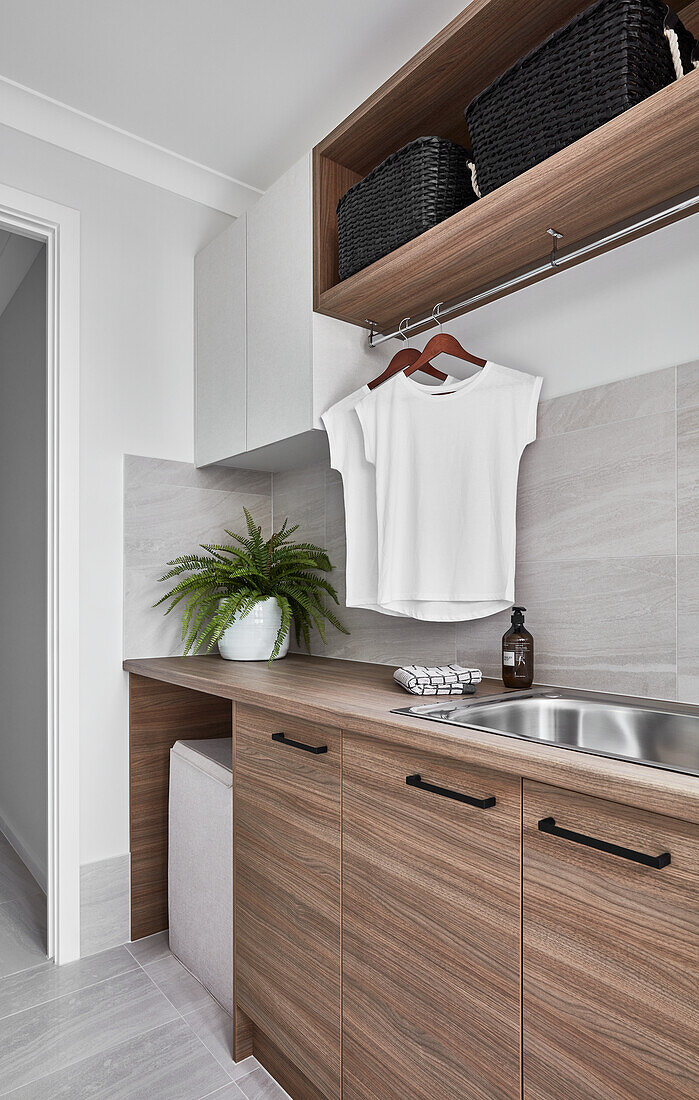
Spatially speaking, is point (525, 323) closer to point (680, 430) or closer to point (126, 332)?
point (680, 430)

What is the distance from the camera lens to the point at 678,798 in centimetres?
71

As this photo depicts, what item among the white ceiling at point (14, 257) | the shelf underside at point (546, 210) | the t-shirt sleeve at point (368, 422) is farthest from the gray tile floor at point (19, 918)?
the white ceiling at point (14, 257)

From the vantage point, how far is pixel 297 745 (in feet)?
4.39

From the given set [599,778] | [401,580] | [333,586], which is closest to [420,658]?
[401,580]

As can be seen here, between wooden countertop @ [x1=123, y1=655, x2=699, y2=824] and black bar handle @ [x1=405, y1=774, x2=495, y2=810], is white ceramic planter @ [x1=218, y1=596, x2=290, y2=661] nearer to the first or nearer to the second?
wooden countertop @ [x1=123, y1=655, x2=699, y2=824]

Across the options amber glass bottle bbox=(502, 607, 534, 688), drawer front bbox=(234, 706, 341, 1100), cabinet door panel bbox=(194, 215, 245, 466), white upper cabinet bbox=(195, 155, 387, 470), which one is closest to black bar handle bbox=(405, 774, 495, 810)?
drawer front bbox=(234, 706, 341, 1100)

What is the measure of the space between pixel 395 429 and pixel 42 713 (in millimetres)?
1761

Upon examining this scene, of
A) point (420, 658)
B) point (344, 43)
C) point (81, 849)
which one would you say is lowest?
point (81, 849)

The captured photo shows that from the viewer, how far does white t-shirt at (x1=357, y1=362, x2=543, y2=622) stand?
1564 millimetres

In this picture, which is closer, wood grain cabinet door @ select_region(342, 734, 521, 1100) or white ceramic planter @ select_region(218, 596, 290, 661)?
wood grain cabinet door @ select_region(342, 734, 521, 1100)

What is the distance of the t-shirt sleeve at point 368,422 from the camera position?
174cm

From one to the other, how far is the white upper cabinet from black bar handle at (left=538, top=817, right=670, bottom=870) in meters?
1.23

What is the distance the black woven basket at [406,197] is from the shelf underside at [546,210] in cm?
7

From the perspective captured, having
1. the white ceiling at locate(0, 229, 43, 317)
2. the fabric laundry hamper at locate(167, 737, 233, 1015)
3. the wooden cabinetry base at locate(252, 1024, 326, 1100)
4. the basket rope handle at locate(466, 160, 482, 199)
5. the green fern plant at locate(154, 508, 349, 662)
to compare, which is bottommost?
the wooden cabinetry base at locate(252, 1024, 326, 1100)
